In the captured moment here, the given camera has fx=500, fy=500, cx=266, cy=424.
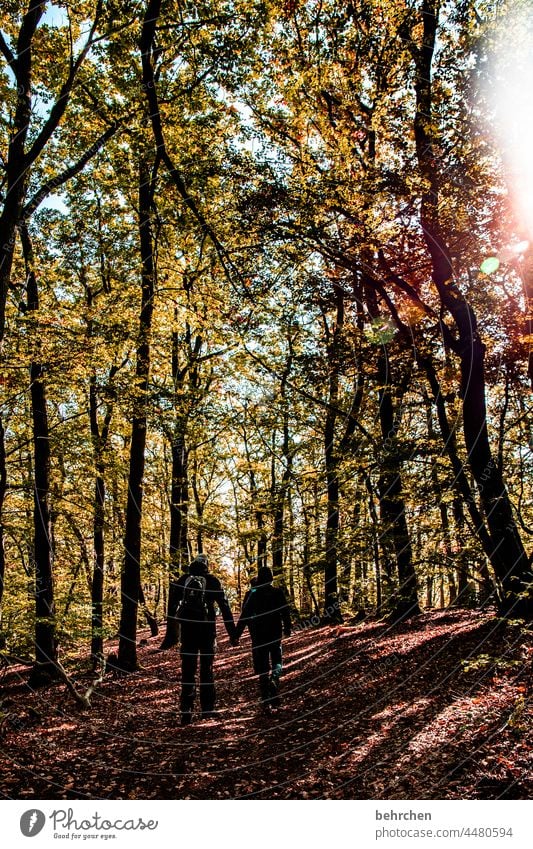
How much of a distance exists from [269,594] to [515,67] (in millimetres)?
9525

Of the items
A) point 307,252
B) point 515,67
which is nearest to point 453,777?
point 307,252

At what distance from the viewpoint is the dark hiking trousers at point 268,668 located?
7891 mm

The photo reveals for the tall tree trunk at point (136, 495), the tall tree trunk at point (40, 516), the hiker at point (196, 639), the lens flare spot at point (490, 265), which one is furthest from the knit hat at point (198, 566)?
the lens flare spot at point (490, 265)

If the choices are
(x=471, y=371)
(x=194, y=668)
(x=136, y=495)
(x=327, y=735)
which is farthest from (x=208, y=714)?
(x=471, y=371)

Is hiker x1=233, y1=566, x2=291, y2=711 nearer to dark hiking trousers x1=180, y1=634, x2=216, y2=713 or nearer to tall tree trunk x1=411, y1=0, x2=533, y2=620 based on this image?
dark hiking trousers x1=180, y1=634, x2=216, y2=713

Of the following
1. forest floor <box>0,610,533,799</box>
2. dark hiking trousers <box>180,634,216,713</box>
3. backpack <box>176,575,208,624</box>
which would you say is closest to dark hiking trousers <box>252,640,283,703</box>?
forest floor <box>0,610,533,799</box>

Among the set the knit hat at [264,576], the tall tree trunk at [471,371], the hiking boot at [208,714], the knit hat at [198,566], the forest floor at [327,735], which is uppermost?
the tall tree trunk at [471,371]

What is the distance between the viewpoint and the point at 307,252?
10258 millimetres

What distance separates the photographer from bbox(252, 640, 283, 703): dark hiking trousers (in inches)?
311

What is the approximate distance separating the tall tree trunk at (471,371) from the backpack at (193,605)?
5.09 metres

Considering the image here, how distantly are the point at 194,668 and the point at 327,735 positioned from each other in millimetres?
2461

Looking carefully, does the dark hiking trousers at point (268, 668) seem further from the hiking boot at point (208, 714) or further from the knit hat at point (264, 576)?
the knit hat at point (264, 576)

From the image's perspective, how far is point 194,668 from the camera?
788 cm

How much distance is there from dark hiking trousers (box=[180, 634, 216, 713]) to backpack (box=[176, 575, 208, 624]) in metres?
0.36
